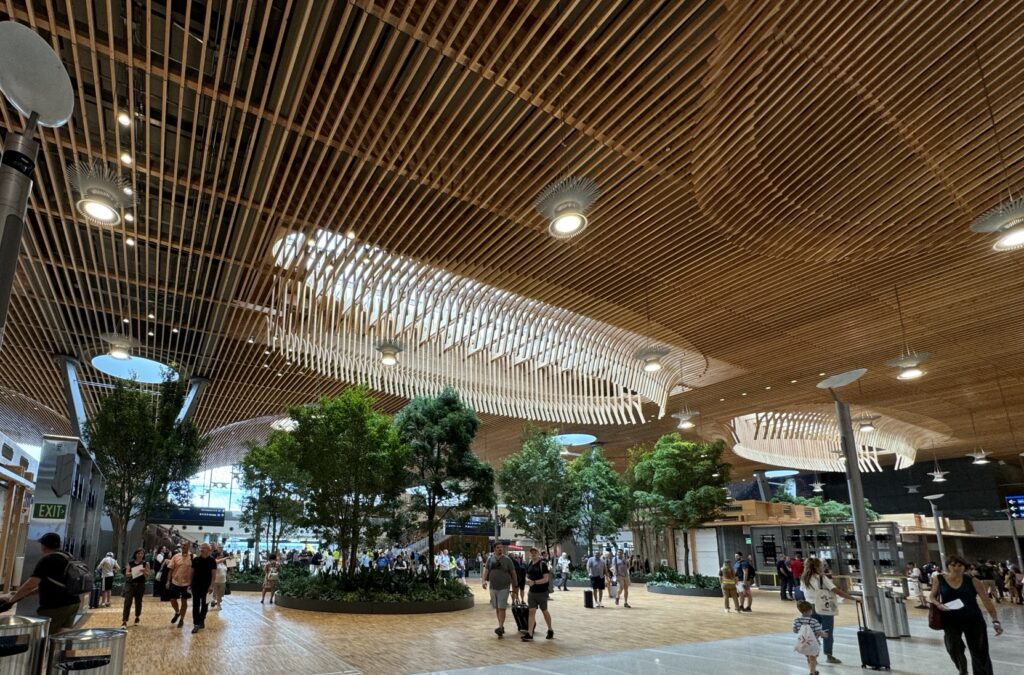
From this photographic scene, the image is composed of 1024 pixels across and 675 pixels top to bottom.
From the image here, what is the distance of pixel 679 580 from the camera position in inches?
826

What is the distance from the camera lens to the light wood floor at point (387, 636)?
7648 millimetres

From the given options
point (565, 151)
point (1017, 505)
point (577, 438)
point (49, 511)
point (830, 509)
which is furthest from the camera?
point (1017, 505)

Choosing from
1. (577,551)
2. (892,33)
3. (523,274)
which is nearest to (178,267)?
(523,274)

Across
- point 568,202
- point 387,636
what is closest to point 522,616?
point 387,636

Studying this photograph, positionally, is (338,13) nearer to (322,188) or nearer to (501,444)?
(322,188)

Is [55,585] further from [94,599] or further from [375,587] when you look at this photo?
[94,599]

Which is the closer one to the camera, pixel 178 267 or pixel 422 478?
pixel 178 267

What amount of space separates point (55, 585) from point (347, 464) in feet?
30.5

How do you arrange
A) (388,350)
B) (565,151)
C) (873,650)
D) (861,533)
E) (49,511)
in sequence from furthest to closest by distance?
1. (49,511)
2. (388,350)
3. (861,533)
4. (873,650)
5. (565,151)

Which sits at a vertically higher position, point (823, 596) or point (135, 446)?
point (135, 446)

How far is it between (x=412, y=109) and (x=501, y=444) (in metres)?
24.3

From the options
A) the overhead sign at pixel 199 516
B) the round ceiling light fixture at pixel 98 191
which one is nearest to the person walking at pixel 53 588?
the round ceiling light fixture at pixel 98 191

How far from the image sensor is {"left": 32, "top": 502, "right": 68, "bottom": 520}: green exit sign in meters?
14.1

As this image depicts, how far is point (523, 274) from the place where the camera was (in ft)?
33.0
